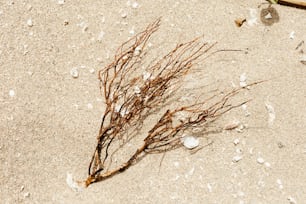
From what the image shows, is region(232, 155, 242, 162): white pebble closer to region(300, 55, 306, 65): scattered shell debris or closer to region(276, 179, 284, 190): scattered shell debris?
region(276, 179, 284, 190): scattered shell debris

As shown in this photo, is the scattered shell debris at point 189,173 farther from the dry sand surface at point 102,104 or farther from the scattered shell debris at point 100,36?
the scattered shell debris at point 100,36

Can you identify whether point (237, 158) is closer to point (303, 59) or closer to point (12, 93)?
point (303, 59)

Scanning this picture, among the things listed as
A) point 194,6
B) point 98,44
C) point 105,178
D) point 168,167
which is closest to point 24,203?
point 105,178

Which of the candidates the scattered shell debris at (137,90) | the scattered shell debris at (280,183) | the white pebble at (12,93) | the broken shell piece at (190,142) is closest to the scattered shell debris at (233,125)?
the broken shell piece at (190,142)

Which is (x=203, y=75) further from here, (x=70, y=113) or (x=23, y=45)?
(x=23, y=45)

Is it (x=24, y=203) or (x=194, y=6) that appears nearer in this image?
(x=24, y=203)

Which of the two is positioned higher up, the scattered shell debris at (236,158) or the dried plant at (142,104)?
the dried plant at (142,104)
